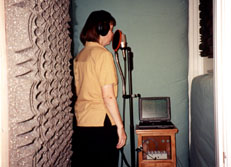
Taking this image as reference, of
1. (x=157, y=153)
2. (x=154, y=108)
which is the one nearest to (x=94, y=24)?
(x=154, y=108)

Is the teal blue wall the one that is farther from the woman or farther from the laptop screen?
the woman

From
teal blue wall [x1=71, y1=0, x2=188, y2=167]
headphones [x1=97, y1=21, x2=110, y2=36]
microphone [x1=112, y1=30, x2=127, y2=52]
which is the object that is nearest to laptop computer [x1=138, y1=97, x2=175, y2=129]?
teal blue wall [x1=71, y1=0, x2=188, y2=167]

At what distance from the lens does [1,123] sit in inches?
26.5

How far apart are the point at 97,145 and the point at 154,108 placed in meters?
0.97

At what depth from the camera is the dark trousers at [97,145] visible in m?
1.38

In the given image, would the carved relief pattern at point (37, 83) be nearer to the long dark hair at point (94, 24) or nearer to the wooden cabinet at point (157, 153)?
the long dark hair at point (94, 24)

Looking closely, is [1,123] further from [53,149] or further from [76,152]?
[76,152]

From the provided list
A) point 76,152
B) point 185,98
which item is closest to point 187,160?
point 185,98

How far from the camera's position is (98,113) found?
1392 mm

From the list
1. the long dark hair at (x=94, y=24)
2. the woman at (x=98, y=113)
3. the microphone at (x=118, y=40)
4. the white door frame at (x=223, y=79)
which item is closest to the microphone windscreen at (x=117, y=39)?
the microphone at (x=118, y=40)

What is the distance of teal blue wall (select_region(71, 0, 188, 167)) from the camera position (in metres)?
2.23

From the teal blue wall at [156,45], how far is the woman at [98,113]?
85 cm

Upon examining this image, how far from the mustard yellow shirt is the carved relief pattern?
5.6 inches

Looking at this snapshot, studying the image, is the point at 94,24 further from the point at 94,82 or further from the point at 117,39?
the point at 94,82
